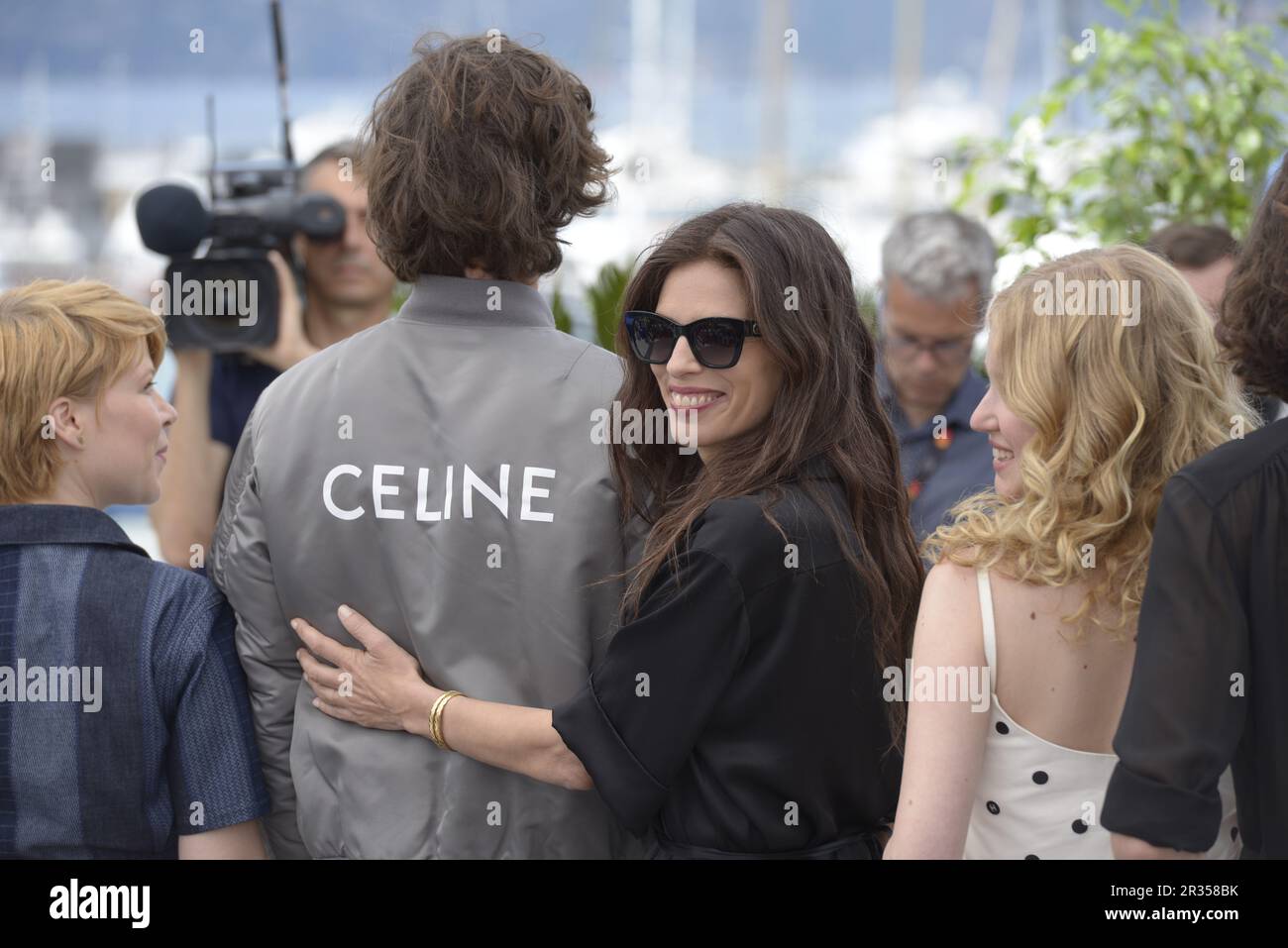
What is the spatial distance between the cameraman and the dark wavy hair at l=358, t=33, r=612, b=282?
1028 millimetres

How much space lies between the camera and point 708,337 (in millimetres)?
1960

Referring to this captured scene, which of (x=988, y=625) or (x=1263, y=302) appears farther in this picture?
(x=988, y=625)

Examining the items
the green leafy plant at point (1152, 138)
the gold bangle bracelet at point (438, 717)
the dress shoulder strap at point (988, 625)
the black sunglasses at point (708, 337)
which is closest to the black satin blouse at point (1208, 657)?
the dress shoulder strap at point (988, 625)

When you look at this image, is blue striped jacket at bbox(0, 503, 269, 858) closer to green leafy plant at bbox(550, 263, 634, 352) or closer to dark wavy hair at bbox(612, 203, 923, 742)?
dark wavy hair at bbox(612, 203, 923, 742)

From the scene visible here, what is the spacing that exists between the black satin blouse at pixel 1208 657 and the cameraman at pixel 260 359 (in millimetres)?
1987

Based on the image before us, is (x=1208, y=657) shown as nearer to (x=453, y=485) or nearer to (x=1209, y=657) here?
(x=1209, y=657)

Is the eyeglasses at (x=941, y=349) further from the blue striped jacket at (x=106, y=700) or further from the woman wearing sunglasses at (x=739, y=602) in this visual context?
the blue striped jacket at (x=106, y=700)

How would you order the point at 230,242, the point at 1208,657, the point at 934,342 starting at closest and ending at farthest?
the point at 1208,657 < the point at 230,242 < the point at 934,342

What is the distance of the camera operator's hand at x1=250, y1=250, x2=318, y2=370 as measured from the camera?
10.6ft

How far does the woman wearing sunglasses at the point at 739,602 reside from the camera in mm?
1802

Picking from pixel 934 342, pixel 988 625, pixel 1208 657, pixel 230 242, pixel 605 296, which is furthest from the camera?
pixel 605 296

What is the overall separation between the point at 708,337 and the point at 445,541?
0.47 meters

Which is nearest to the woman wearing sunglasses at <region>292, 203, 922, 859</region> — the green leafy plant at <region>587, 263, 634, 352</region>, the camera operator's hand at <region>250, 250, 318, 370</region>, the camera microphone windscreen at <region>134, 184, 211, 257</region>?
the camera microphone windscreen at <region>134, 184, 211, 257</region>

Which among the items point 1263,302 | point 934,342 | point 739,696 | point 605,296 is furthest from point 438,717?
point 605,296
